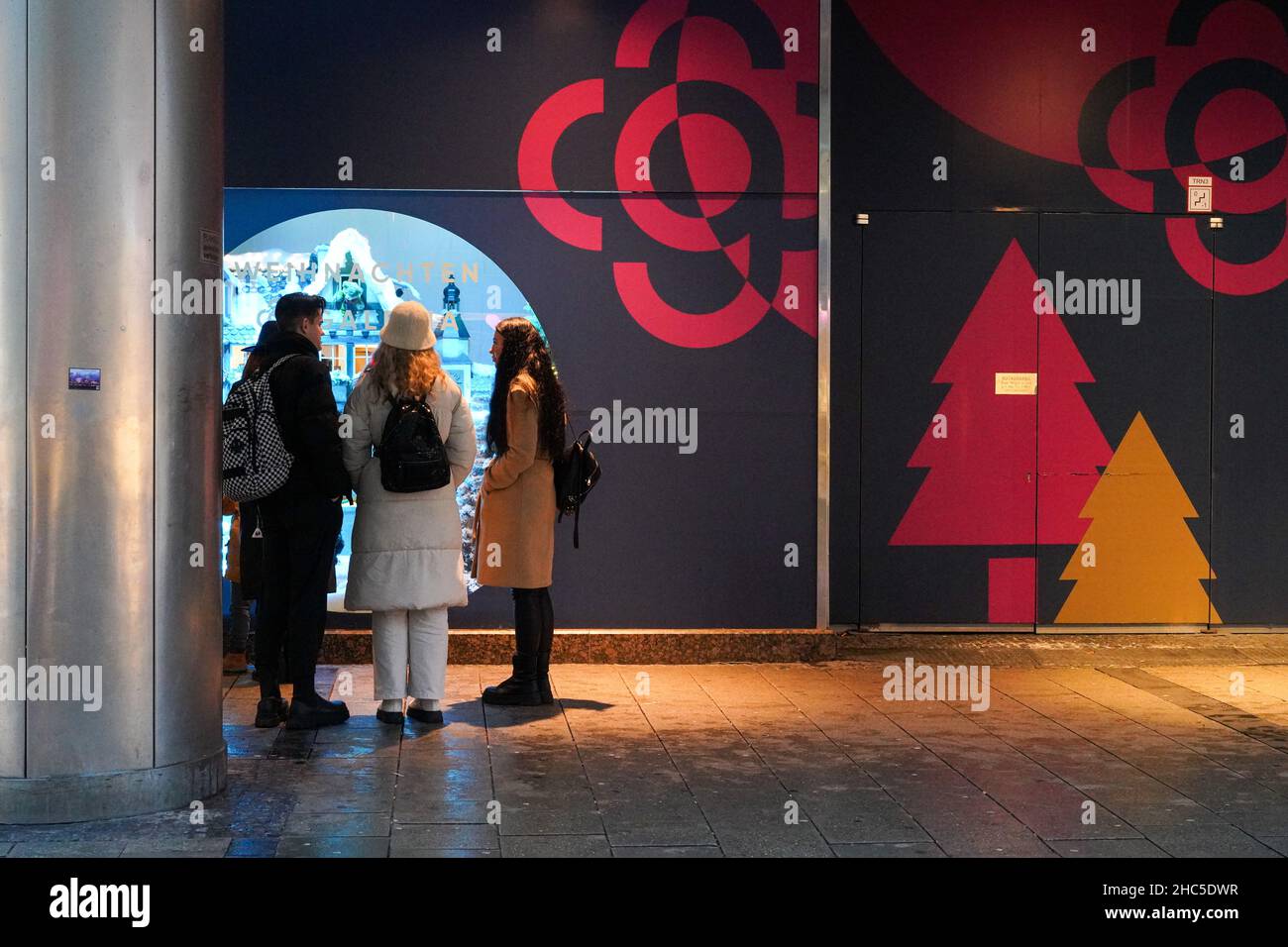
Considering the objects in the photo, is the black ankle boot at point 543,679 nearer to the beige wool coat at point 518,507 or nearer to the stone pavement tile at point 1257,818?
the beige wool coat at point 518,507

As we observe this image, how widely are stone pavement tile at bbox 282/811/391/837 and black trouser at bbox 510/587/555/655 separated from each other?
80.5 inches

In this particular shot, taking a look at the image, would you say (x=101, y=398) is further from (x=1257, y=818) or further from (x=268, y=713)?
(x=1257, y=818)

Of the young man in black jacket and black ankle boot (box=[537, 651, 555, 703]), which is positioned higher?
the young man in black jacket

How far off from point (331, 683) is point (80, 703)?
274cm

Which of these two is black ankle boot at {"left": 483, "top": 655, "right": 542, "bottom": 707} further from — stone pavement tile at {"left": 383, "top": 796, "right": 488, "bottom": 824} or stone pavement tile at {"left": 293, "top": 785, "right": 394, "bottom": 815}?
stone pavement tile at {"left": 383, "top": 796, "right": 488, "bottom": 824}

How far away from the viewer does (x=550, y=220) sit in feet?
28.2

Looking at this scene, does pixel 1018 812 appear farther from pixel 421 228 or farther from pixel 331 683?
pixel 421 228

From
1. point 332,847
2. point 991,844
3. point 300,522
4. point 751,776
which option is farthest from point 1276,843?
point 300,522

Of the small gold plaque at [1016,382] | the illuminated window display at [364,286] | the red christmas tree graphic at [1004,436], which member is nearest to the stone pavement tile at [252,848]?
the illuminated window display at [364,286]

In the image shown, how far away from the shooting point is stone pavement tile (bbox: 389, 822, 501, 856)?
5.11 metres

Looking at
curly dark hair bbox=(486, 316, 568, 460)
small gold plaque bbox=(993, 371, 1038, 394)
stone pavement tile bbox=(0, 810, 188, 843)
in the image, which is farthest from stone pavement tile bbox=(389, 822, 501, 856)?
small gold plaque bbox=(993, 371, 1038, 394)

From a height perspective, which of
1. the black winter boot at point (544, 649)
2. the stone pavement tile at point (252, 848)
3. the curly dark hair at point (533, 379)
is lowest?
the stone pavement tile at point (252, 848)

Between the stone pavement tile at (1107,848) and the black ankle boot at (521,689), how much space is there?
296 centimetres

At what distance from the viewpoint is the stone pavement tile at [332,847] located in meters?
4.99
